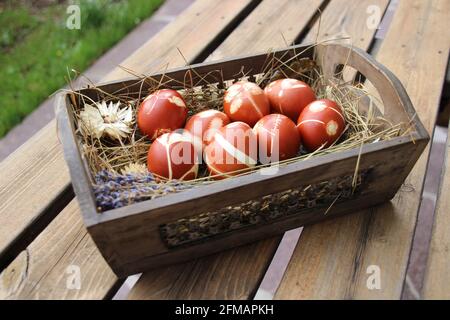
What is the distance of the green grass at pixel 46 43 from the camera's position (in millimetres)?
2055

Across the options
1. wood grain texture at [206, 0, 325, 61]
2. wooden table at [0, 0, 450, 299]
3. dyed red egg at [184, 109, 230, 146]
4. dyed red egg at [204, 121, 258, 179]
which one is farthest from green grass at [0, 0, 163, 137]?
dyed red egg at [204, 121, 258, 179]

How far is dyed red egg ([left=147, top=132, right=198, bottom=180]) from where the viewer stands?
899 millimetres

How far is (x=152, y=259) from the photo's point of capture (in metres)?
0.85

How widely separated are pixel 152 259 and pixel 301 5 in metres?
1.18

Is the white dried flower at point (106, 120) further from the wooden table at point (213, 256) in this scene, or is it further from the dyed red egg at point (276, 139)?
the dyed red egg at point (276, 139)

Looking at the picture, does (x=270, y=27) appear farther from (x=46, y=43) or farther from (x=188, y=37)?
(x=46, y=43)

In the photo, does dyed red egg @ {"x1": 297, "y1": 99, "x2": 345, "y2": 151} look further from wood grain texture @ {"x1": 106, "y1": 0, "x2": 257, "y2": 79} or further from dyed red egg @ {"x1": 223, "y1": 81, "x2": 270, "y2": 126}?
wood grain texture @ {"x1": 106, "y1": 0, "x2": 257, "y2": 79}

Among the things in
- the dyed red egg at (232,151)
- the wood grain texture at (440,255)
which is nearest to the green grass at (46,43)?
the dyed red egg at (232,151)

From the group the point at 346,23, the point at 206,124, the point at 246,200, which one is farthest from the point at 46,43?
the point at 246,200

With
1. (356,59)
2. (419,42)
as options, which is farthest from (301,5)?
(356,59)

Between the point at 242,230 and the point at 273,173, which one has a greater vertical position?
the point at 273,173

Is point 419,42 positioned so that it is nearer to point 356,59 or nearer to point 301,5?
point 301,5

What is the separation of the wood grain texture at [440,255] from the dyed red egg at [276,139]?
13.8 inches

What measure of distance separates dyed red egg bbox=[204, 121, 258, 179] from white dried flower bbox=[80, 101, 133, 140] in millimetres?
227
